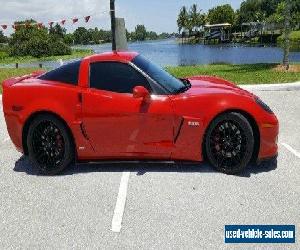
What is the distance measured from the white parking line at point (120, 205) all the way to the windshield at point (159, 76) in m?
1.26

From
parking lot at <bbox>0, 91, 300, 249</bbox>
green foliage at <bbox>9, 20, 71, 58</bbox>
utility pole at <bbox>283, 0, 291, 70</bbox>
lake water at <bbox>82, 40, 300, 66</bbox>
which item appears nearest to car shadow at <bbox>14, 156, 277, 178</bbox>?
parking lot at <bbox>0, 91, 300, 249</bbox>

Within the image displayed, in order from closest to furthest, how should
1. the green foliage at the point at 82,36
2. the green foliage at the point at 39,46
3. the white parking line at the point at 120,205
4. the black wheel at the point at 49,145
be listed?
the white parking line at the point at 120,205 < the black wheel at the point at 49,145 < the green foliage at the point at 39,46 < the green foliage at the point at 82,36

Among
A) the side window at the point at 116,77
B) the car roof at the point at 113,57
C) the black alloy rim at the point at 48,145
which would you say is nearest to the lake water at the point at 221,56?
the car roof at the point at 113,57

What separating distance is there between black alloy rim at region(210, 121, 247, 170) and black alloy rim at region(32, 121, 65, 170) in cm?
198

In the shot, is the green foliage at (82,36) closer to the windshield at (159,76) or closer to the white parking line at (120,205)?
the windshield at (159,76)

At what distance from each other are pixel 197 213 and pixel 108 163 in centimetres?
182

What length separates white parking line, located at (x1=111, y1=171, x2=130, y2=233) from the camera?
148 inches

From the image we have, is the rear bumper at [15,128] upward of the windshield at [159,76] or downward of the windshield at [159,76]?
downward

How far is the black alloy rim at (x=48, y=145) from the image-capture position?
16.8ft

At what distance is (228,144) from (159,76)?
1280mm

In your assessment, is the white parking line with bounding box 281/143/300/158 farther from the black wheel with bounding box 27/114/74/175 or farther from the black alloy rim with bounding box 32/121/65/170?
the black alloy rim with bounding box 32/121/65/170

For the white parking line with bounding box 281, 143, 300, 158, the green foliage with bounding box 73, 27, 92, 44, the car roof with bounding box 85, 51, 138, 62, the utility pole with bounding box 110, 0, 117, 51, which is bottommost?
the white parking line with bounding box 281, 143, 300, 158

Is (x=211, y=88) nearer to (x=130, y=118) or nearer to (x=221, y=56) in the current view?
(x=130, y=118)

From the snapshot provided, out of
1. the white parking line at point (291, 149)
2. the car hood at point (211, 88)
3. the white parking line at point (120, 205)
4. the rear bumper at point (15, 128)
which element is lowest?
the white parking line at point (120, 205)
